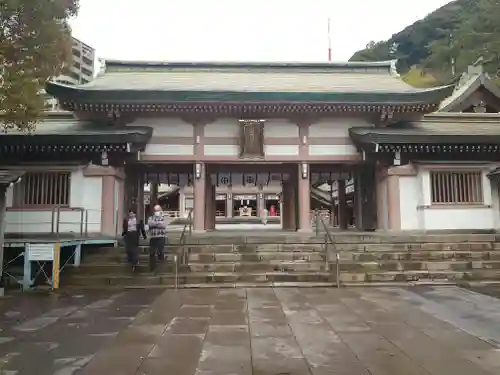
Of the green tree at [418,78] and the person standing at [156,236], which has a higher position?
the green tree at [418,78]

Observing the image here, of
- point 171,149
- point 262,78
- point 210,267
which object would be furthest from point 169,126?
point 210,267

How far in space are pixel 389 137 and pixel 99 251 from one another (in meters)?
10.2

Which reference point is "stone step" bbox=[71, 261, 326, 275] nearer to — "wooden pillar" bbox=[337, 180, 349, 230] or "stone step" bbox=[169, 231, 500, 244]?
"stone step" bbox=[169, 231, 500, 244]

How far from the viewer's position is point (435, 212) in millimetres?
15922

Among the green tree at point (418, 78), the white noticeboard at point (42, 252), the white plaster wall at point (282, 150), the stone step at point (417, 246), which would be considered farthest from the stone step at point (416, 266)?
the green tree at point (418, 78)

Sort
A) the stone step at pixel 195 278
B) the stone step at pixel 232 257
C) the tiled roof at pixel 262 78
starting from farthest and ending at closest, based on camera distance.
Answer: the tiled roof at pixel 262 78
the stone step at pixel 232 257
the stone step at pixel 195 278

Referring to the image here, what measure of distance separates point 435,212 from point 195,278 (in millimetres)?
9404

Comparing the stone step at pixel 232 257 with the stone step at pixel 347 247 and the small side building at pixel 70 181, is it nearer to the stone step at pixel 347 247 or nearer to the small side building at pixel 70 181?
the stone step at pixel 347 247

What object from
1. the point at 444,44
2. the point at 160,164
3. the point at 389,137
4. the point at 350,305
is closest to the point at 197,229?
the point at 160,164

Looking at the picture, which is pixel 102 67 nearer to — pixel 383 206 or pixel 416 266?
pixel 383 206

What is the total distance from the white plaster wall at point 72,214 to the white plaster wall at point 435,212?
35.8 ft

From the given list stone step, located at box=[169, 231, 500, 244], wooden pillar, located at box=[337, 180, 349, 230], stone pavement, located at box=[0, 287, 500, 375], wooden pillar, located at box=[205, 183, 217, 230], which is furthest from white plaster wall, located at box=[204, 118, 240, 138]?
stone pavement, located at box=[0, 287, 500, 375]

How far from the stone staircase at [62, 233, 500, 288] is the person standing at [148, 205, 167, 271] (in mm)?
303

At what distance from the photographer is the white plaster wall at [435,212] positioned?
52.2 feet
